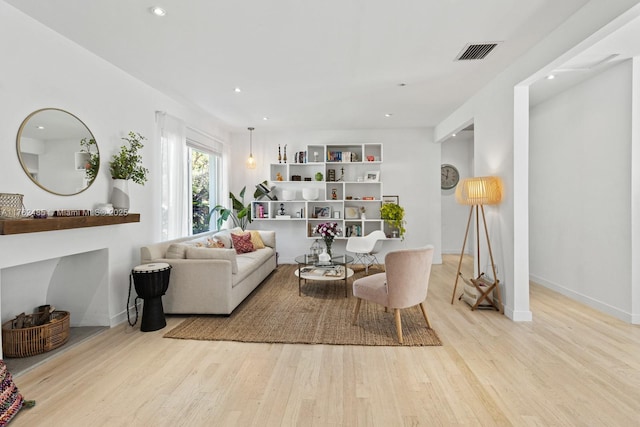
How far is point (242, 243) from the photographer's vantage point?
17.9 ft

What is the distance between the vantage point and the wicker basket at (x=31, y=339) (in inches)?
105

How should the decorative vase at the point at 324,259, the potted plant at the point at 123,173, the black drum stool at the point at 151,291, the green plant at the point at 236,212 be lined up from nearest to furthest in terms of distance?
the black drum stool at the point at 151,291 < the potted plant at the point at 123,173 < the decorative vase at the point at 324,259 < the green plant at the point at 236,212

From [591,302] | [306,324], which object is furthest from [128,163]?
[591,302]

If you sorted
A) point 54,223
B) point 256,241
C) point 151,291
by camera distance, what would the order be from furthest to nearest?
1. point 256,241
2. point 151,291
3. point 54,223

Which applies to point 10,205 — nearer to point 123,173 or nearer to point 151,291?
point 123,173

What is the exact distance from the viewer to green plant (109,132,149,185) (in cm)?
345

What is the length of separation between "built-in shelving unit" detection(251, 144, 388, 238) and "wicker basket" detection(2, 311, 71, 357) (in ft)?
13.3

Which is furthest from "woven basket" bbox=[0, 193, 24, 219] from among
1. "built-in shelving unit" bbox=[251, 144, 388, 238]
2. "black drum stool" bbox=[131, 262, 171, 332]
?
"built-in shelving unit" bbox=[251, 144, 388, 238]

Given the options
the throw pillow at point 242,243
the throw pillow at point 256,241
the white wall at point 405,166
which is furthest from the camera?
the white wall at point 405,166

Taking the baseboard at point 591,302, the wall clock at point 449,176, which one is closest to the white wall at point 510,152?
the baseboard at point 591,302

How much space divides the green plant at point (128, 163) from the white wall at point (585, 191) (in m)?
5.22

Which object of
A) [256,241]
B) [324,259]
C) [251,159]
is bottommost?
[324,259]

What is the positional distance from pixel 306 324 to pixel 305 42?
2.76 m

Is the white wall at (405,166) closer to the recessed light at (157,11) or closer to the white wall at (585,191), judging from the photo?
the white wall at (585,191)
